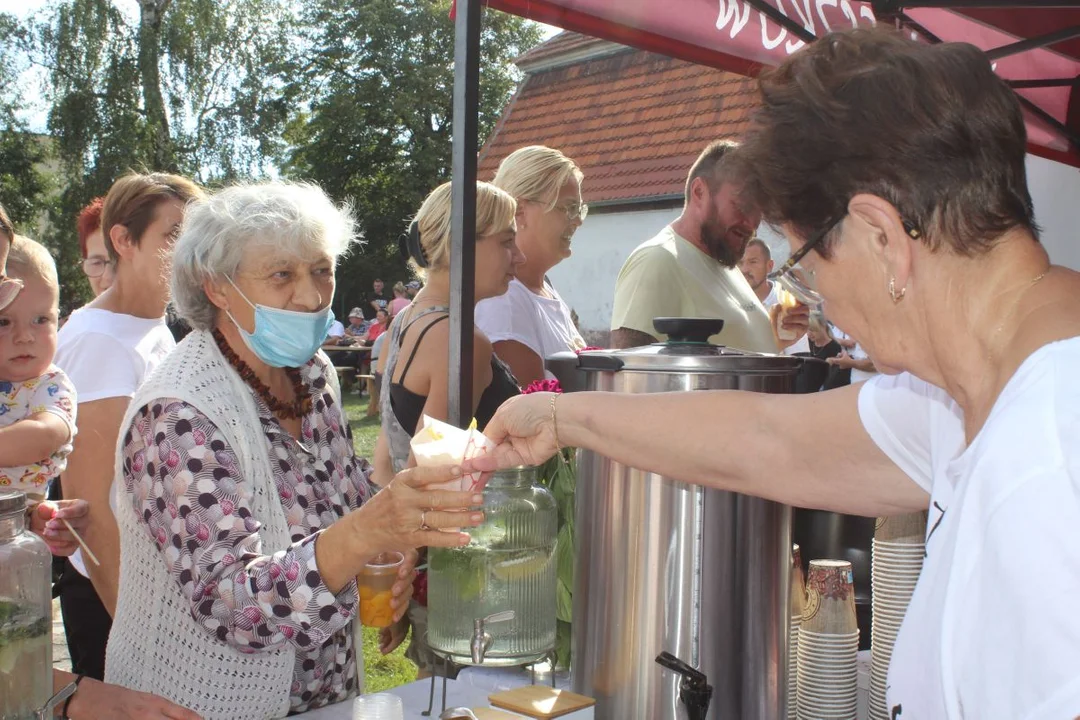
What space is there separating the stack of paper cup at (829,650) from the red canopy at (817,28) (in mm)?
1549

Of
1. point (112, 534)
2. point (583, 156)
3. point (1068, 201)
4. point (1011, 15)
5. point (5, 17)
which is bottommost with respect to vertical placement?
point (112, 534)

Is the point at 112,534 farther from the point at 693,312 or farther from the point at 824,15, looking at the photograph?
the point at 824,15

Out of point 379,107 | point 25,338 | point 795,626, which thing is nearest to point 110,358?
point 25,338

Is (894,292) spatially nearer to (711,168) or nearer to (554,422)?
(554,422)

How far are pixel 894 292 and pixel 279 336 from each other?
1.53 metres

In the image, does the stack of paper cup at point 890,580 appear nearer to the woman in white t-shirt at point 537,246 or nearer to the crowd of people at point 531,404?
the crowd of people at point 531,404

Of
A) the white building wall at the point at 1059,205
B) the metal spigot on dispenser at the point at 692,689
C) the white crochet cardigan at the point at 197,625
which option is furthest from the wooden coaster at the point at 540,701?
the white building wall at the point at 1059,205

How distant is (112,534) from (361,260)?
2829 cm

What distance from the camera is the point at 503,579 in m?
2.07

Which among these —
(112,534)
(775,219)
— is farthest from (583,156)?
(775,219)

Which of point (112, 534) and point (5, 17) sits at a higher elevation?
point (5, 17)

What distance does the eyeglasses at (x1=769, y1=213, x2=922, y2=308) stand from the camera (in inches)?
51.6

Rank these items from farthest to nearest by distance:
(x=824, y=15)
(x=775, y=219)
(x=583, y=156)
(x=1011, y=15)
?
(x=583, y=156), (x=1011, y=15), (x=824, y=15), (x=775, y=219)

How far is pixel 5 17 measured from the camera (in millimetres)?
25531
